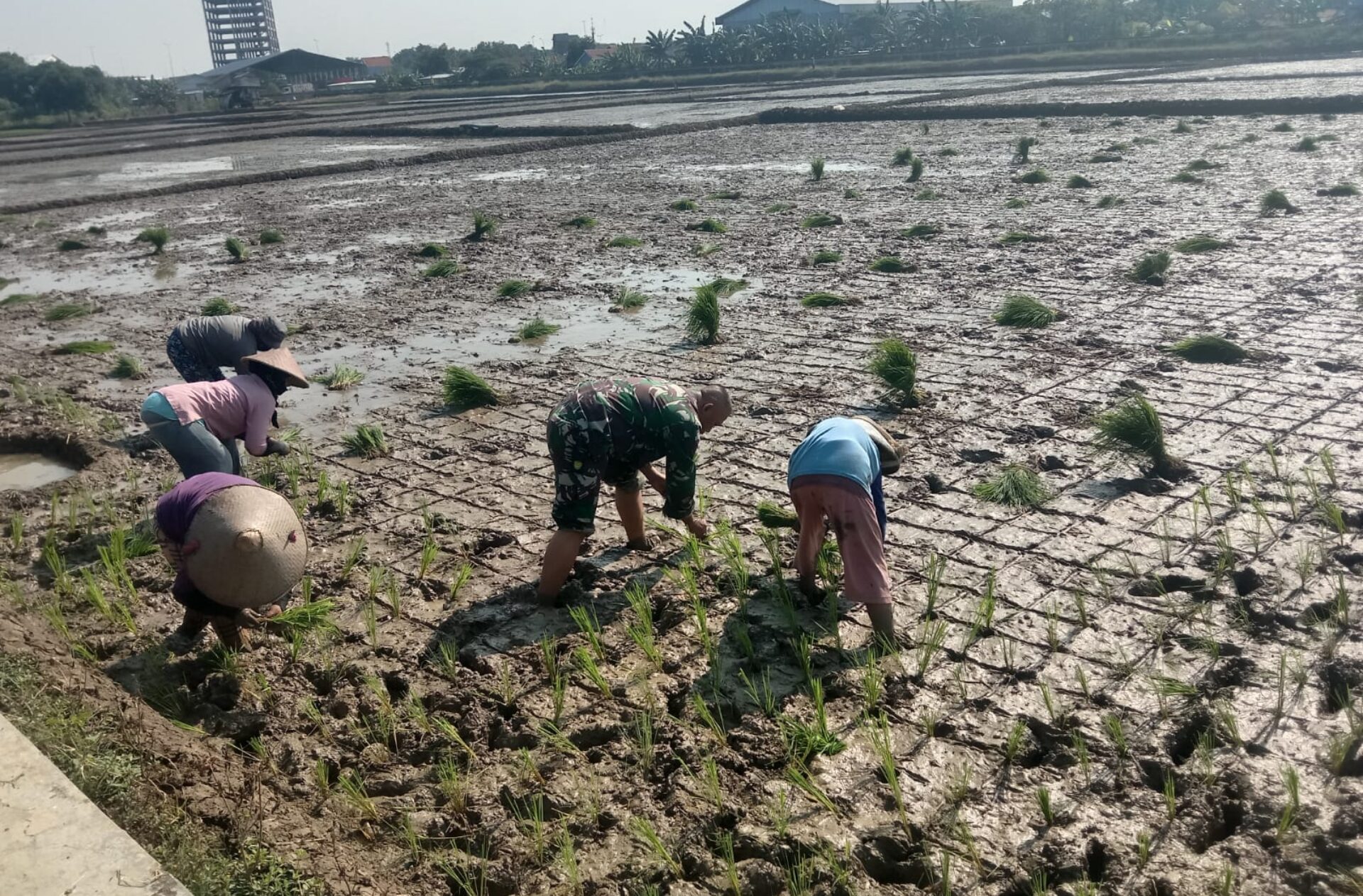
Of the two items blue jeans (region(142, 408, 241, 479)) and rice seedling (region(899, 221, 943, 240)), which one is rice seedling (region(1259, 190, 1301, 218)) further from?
blue jeans (region(142, 408, 241, 479))

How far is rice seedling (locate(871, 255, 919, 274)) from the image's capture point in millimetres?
9539

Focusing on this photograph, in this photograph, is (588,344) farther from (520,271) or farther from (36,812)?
(36,812)

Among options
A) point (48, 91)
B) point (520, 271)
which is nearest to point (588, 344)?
point (520, 271)

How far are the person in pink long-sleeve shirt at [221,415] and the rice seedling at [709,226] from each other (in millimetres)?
7464

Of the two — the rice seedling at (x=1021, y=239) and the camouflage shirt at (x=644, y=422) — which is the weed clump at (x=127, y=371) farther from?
the rice seedling at (x=1021, y=239)

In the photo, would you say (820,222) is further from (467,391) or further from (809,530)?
(809,530)

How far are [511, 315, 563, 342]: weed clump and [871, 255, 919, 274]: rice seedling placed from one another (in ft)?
9.77

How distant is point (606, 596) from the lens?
4281mm

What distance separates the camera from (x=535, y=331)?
26.8 feet

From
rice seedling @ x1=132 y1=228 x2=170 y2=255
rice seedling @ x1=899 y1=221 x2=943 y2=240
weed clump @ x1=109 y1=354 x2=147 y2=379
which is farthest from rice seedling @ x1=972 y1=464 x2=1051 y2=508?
rice seedling @ x1=132 y1=228 x2=170 y2=255

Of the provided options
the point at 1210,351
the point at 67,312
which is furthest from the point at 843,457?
the point at 67,312

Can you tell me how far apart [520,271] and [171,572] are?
6479mm

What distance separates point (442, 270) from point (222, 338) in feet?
17.1

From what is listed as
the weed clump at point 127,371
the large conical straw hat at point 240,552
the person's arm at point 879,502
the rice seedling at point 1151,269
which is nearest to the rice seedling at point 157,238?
the weed clump at point 127,371
